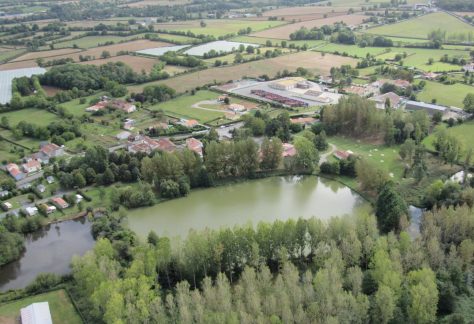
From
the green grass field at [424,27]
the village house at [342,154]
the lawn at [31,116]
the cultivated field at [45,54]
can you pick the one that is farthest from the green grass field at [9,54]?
the green grass field at [424,27]

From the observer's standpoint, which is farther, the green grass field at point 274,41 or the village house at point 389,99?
the green grass field at point 274,41

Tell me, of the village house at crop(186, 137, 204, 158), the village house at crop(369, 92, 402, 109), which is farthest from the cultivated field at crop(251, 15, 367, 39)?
the village house at crop(186, 137, 204, 158)

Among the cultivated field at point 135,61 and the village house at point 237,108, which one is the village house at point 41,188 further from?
the cultivated field at point 135,61

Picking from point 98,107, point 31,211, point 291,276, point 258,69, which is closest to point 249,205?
point 291,276

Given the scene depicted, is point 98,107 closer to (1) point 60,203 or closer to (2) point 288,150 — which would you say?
(1) point 60,203

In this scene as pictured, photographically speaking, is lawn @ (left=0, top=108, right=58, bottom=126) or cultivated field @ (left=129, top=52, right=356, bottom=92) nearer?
lawn @ (left=0, top=108, right=58, bottom=126)

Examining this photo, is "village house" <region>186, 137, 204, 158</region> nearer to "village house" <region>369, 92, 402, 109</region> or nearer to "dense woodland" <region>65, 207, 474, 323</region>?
"dense woodland" <region>65, 207, 474, 323</region>

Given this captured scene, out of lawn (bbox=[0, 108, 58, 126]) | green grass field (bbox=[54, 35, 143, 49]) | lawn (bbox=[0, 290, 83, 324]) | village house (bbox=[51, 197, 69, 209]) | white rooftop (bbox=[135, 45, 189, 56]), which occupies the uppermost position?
green grass field (bbox=[54, 35, 143, 49])
